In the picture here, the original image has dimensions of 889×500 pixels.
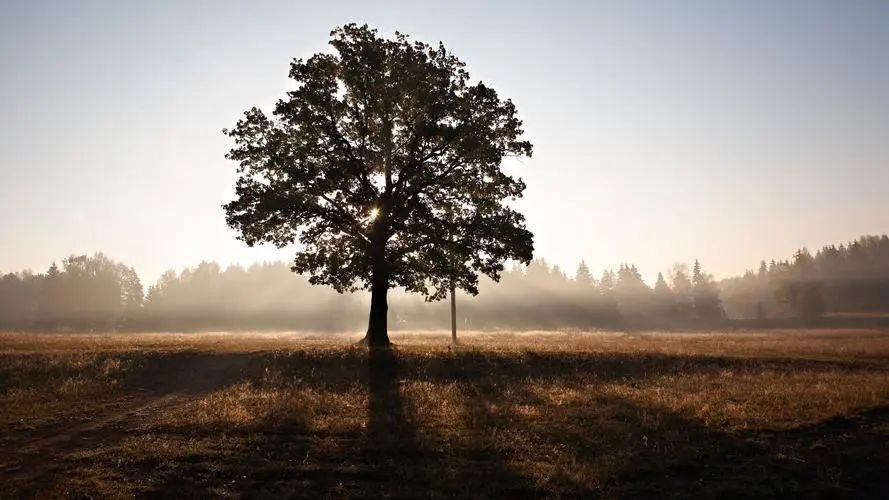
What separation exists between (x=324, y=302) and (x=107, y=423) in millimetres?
133308

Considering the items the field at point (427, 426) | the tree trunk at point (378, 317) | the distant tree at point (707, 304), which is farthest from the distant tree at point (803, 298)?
the tree trunk at point (378, 317)

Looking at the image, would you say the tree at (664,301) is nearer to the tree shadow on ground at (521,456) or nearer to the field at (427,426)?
the field at (427,426)

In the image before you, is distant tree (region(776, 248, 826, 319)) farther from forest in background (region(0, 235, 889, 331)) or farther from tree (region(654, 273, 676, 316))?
tree (region(654, 273, 676, 316))

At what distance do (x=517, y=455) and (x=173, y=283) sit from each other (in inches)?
6051

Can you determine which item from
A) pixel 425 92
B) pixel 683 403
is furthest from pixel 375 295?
pixel 683 403

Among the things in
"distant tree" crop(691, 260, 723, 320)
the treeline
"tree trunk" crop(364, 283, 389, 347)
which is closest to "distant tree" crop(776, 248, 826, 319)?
the treeline

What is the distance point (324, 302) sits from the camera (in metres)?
146

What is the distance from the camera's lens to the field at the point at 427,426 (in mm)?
10320

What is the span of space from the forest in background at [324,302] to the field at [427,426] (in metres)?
92.2

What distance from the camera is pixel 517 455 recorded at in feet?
39.4

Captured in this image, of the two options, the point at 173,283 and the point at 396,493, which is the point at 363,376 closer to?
the point at 396,493

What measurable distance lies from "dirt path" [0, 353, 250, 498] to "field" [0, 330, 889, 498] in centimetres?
7

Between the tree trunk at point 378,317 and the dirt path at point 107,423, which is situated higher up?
the tree trunk at point 378,317

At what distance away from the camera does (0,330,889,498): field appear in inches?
406
